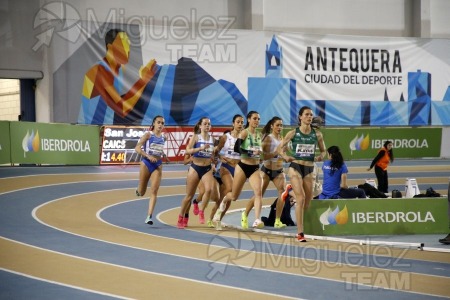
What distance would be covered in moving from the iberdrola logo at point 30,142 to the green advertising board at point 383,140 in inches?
420

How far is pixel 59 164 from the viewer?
945 inches

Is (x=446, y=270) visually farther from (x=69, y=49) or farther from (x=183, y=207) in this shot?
(x=69, y=49)

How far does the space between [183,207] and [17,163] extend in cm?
1104

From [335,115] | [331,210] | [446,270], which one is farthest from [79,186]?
[335,115]

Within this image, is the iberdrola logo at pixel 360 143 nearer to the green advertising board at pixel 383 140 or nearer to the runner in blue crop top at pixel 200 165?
the green advertising board at pixel 383 140

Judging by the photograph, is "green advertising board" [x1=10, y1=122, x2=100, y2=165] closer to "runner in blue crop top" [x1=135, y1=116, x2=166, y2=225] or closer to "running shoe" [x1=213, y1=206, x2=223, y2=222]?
"runner in blue crop top" [x1=135, y1=116, x2=166, y2=225]

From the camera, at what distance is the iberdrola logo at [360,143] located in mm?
30172

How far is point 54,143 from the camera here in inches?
941

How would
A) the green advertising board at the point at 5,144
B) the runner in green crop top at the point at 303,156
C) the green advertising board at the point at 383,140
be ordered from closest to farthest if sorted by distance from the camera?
the runner in green crop top at the point at 303,156 < the green advertising board at the point at 5,144 < the green advertising board at the point at 383,140

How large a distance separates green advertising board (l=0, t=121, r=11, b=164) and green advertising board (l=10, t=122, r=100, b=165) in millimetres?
128

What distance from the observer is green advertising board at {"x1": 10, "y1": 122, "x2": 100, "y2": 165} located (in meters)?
22.9

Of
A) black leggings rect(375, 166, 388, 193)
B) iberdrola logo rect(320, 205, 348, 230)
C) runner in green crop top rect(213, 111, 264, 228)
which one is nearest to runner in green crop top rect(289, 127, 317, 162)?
iberdrola logo rect(320, 205, 348, 230)

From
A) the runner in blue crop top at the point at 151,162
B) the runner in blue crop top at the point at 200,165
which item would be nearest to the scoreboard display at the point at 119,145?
the runner in blue crop top at the point at 151,162

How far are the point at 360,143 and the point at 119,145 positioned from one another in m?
9.73
